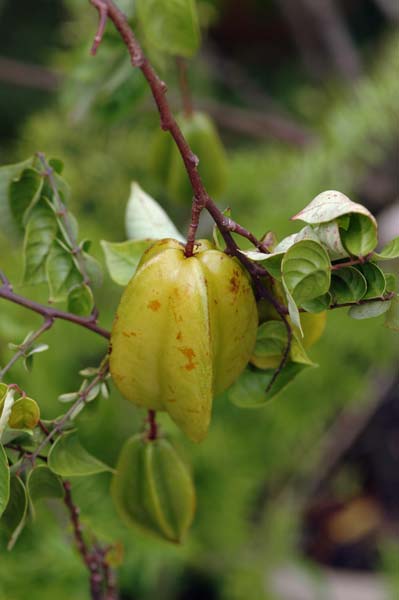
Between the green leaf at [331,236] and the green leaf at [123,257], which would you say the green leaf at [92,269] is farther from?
the green leaf at [331,236]

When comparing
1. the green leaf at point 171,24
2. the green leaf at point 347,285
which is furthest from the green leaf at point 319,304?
the green leaf at point 171,24

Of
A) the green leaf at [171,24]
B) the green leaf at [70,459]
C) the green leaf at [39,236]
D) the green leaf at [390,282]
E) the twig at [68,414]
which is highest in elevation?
the green leaf at [171,24]

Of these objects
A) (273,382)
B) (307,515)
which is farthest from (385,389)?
(273,382)

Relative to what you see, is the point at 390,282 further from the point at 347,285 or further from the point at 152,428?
the point at 152,428

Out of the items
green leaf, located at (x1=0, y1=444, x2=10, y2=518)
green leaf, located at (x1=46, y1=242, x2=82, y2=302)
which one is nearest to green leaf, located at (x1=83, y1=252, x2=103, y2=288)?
green leaf, located at (x1=46, y1=242, x2=82, y2=302)

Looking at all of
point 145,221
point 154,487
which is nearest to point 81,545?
point 154,487

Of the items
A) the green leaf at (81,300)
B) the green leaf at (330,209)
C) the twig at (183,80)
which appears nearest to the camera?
the green leaf at (330,209)

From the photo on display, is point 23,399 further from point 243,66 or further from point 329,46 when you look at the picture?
point 243,66

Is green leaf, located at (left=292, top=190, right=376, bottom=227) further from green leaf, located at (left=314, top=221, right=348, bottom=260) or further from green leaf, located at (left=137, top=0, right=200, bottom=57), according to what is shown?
green leaf, located at (left=137, top=0, right=200, bottom=57)
